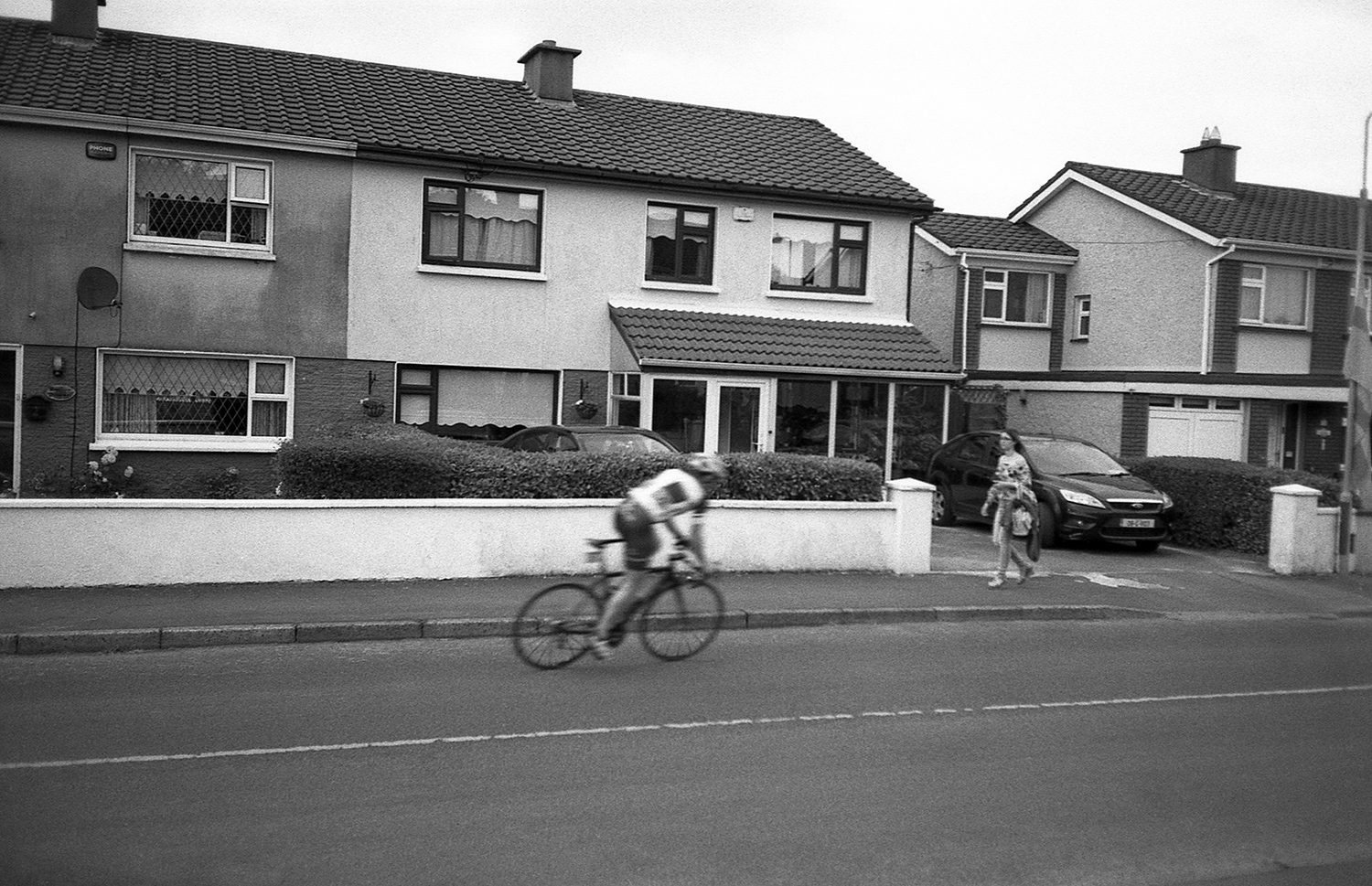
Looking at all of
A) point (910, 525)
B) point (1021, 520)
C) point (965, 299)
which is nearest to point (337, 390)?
point (910, 525)

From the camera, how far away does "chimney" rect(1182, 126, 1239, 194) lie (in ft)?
98.8

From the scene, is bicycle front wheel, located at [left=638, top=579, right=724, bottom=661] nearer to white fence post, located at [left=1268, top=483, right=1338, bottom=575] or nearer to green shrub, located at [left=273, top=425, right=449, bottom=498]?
green shrub, located at [left=273, top=425, right=449, bottom=498]

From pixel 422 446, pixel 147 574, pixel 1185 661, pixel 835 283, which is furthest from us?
pixel 835 283

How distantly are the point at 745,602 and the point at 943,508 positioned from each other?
9.14 m

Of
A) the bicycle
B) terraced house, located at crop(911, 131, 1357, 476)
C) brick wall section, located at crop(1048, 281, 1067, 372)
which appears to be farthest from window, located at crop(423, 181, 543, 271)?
brick wall section, located at crop(1048, 281, 1067, 372)

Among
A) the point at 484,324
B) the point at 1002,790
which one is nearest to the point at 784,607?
the point at 1002,790

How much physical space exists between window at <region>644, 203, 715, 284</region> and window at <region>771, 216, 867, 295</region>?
123 centimetres

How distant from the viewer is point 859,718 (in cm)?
803

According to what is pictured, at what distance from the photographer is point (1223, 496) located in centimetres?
1827

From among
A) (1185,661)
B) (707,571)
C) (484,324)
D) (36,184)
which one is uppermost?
(36,184)

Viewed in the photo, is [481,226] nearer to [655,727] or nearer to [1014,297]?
[655,727]

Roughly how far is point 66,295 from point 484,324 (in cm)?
592

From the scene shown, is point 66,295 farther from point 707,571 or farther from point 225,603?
point 707,571

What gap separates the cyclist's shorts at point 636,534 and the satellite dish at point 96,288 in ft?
38.7
